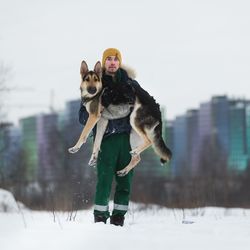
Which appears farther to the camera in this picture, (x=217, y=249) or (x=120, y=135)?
(x=120, y=135)

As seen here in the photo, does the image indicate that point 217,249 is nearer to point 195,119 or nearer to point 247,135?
point 247,135

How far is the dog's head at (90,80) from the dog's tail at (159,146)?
565 millimetres

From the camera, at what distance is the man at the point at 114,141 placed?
16.1 feet

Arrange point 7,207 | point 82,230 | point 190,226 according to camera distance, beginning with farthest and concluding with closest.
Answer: point 7,207 → point 190,226 → point 82,230

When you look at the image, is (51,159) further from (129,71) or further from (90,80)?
(90,80)

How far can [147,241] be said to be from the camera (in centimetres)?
415

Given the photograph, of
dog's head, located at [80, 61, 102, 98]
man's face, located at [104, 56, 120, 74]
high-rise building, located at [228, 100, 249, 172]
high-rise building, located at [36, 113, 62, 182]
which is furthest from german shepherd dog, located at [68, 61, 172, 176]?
high-rise building, located at [228, 100, 249, 172]

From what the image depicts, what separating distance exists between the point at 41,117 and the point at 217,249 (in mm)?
80332

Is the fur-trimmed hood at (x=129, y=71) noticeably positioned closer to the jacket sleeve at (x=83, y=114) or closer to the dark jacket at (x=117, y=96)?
the dark jacket at (x=117, y=96)

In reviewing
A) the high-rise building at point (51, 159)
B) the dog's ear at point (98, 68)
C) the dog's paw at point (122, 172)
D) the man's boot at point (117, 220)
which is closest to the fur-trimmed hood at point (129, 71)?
the dog's ear at point (98, 68)

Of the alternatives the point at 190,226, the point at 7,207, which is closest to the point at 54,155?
the point at 7,207

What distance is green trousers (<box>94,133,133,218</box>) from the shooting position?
196 inches

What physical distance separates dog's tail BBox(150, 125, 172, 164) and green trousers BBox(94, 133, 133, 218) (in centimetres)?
29

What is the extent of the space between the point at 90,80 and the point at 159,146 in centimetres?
75
